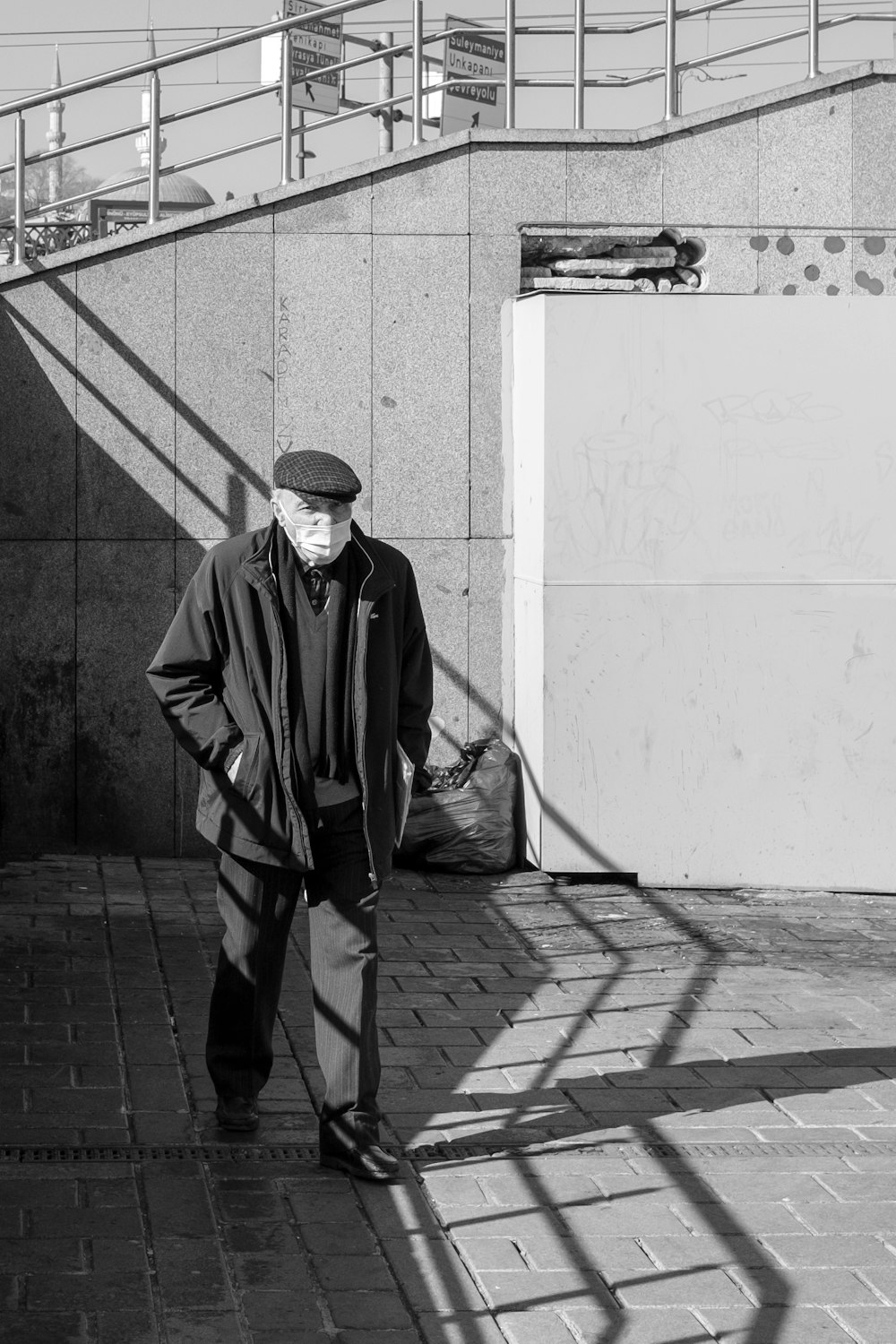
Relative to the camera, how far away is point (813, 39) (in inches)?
398

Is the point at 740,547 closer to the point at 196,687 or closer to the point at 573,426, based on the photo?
the point at 573,426

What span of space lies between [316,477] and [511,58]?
6.59 meters

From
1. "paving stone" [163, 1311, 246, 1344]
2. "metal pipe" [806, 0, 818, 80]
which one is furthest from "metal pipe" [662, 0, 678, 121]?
"paving stone" [163, 1311, 246, 1344]

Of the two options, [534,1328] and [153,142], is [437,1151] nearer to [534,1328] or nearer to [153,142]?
[534,1328]

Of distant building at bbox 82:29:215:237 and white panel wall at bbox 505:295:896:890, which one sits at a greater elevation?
distant building at bbox 82:29:215:237

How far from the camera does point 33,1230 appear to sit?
4.23 meters

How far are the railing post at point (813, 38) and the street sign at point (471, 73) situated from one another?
2.31 meters

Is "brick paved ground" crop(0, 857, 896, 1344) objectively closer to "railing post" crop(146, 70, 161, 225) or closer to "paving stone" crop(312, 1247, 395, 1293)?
"paving stone" crop(312, 1247, 395, 1293)

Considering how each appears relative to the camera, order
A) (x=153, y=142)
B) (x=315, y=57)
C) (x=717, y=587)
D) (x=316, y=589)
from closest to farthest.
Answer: (x=316, y=589)
(x=717, y=587)
(x=153, y=142)
(x=315, y=57)

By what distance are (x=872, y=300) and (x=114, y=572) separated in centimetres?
432

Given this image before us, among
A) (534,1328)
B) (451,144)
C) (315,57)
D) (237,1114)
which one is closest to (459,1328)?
(534,1328)

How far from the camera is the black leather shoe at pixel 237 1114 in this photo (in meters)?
5.01

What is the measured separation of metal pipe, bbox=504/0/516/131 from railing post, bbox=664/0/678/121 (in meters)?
0.92

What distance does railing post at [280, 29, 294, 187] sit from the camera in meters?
9.84
